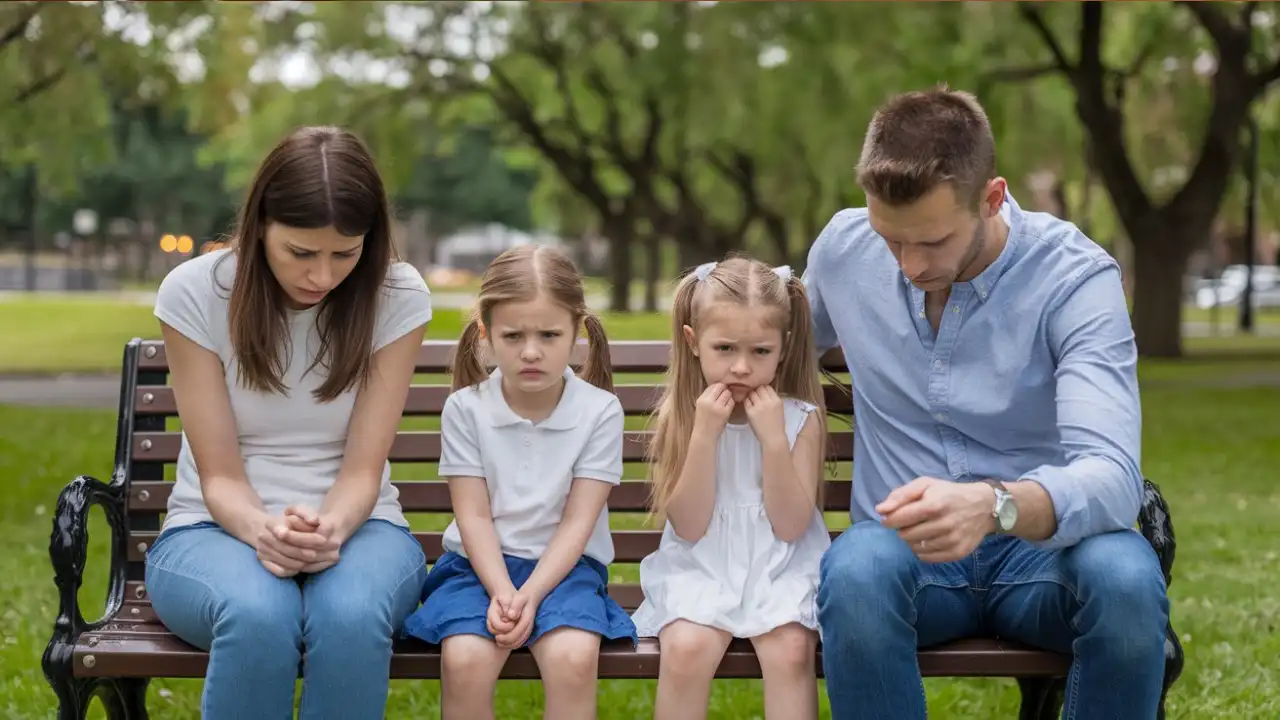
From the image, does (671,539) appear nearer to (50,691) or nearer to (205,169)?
(50,691)

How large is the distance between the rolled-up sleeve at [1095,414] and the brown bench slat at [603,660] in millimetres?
318

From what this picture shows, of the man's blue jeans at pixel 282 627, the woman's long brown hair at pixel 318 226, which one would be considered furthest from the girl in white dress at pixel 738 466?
the woman's long brown hair at pixel 318 226

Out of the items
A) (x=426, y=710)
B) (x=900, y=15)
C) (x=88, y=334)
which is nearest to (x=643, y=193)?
(x=88, y=334)

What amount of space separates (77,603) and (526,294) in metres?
1.18

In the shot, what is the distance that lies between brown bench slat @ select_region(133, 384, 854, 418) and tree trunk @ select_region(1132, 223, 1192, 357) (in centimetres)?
1572

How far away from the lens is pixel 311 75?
883 inches

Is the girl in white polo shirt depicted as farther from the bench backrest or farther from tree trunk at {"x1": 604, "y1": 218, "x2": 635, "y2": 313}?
tree trunk at {"x1": 604, "y1": 218, "x2": 635, "y2": 313}

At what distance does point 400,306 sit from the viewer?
3697mm

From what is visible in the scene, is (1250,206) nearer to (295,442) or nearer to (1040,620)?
(1040,620)

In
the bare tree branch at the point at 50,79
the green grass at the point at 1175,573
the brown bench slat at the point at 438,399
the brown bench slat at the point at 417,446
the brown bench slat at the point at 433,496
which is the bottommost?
the green grass at the point at 1175,573

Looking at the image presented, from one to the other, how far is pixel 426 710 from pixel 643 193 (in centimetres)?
2429

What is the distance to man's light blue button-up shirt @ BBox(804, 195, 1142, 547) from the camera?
3291 millimetres

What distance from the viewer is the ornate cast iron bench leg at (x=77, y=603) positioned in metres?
3.41

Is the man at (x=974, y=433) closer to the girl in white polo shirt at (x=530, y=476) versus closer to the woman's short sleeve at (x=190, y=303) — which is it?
the girl in white polo shirt at (x=530, y=476)
